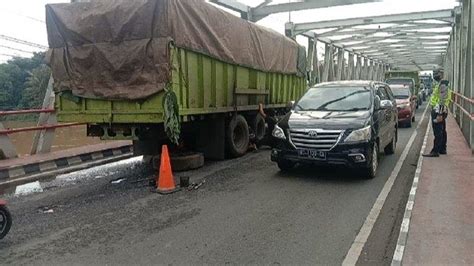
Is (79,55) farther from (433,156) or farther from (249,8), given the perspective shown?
(249,8)

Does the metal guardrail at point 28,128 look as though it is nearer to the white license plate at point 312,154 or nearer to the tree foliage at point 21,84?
the white license plate at point 312,154

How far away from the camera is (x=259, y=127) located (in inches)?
489

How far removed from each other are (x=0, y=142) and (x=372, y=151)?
756cm

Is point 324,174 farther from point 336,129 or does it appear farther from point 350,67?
point 350,67

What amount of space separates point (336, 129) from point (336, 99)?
4.76ft

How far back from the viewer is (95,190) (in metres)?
7.52

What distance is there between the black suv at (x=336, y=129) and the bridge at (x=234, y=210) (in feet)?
1.37

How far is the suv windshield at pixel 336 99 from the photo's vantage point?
865 cm

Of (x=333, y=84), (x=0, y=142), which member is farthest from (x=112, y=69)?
(x=333, y=84)

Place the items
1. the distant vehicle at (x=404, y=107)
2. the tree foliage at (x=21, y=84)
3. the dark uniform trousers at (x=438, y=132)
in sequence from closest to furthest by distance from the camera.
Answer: the dark uniform trousers at (x=438, y=132)
the distant vehicle at (x=404, y=107)
the tree foliage at (x=21, y=84)

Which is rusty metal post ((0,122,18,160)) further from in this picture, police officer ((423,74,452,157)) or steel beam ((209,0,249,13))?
police officer ((423,74,452,157))

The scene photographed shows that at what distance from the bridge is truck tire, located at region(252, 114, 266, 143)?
89 centimetres

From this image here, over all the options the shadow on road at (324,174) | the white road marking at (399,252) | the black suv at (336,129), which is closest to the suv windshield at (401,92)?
the black suv at (336,129)

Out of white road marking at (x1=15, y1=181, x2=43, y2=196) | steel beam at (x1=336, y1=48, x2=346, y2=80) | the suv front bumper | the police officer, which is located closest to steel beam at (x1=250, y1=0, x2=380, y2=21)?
the police officer
